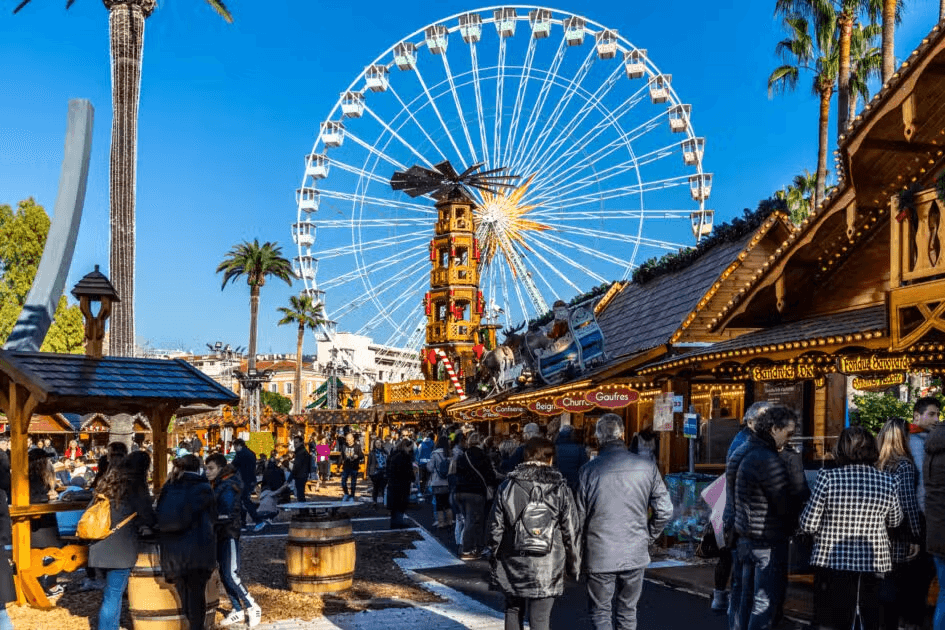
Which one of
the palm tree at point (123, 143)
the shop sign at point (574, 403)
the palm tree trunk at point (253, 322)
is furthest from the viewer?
the palm tree trunk at point (253, 322)

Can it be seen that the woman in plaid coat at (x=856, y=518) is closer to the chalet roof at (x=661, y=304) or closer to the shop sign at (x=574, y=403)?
the shop sign at (x=574, y=403)

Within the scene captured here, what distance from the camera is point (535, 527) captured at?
5.22 meters

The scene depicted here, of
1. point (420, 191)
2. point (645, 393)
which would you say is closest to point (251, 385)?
point (420, 191)

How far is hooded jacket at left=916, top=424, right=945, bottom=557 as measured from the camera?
16.3 feet

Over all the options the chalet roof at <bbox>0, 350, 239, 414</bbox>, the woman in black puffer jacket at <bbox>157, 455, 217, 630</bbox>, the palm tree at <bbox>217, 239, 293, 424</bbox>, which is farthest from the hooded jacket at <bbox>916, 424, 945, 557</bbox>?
the palm tree at <bbox>217, 239, 293, 424</bbox>

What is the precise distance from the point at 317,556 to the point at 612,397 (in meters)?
5.32

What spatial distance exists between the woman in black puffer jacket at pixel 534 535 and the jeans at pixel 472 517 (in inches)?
235

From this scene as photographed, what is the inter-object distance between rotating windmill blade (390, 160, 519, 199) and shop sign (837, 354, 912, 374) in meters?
24.6

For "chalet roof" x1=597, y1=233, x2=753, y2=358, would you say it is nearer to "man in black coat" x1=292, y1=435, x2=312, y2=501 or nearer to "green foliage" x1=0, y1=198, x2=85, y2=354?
"man in black coat" x1=292, y1=435, x2=312, y2=501

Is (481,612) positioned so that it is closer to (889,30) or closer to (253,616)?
(253,616)

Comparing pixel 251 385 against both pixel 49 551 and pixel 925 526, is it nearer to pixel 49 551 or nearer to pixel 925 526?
pixel 49 551

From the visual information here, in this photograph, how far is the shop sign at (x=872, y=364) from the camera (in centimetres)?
929

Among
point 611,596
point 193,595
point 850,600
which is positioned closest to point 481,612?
point 193,595

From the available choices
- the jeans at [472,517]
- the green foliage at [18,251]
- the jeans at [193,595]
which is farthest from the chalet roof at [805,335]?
the green foliage at [18,251]
